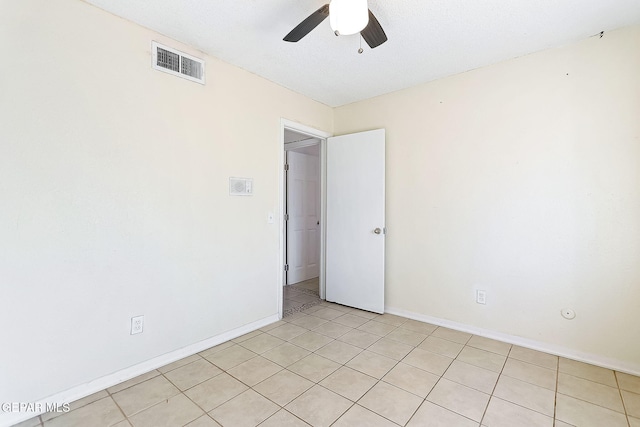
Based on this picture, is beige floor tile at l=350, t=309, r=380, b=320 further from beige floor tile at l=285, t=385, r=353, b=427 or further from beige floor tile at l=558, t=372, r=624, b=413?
beige floor tile at l=558, t=372, r=624, b=413

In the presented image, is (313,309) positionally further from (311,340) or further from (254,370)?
(254,370)

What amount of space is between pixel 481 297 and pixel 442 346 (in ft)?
1.97

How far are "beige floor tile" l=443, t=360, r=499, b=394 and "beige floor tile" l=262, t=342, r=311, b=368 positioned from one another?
3.49 feet

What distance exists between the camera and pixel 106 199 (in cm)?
186

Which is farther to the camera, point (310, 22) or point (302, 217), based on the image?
point (302, 217)

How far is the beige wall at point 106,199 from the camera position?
157 cm

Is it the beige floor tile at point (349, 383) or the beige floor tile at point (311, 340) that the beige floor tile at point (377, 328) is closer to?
the beige floor tile at point (311, 340)

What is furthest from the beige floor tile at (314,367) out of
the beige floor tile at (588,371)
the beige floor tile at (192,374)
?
the beige floor tile at (588,371)

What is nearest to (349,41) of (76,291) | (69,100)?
(69,100)

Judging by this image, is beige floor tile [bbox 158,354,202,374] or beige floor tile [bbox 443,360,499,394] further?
beige floor tile [bbox 158,354,202,374]

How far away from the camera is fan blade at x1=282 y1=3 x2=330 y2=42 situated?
1.52 metres

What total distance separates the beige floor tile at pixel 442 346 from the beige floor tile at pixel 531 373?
348 millimetres

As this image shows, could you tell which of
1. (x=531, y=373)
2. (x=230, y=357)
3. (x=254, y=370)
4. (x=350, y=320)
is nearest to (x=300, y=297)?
(x=350, y=320)

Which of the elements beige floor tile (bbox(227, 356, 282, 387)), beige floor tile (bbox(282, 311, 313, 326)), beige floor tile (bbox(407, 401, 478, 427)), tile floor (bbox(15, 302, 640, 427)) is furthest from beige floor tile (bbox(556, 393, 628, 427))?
beige floor tile (bbox(282, 311, 313, 326))
